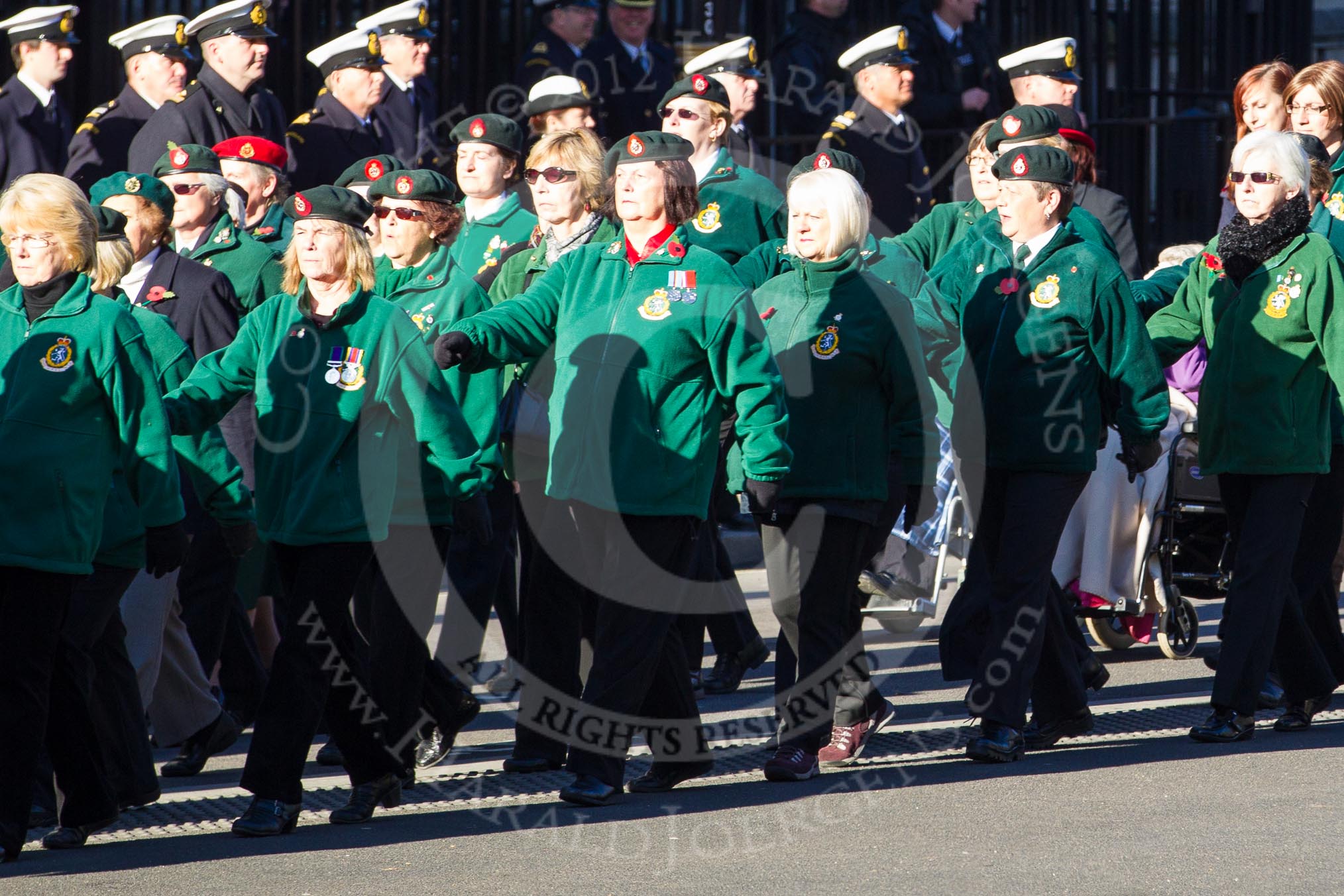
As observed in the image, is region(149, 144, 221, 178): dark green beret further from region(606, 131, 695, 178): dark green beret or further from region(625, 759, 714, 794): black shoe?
region(625, 759, 714, 794): black shoe

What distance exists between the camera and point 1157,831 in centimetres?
559

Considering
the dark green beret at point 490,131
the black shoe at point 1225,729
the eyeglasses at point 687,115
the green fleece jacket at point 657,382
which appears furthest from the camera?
the eyeglasses at point 687,115

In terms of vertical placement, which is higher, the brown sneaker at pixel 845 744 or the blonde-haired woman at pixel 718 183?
the blonde-haired woman at pixel 718 183

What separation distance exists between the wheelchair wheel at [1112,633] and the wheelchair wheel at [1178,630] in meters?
0.25

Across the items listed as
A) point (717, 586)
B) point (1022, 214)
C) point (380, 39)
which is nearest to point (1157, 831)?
point (1022, 214)

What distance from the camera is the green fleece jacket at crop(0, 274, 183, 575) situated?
17.7 ft

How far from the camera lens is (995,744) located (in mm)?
6613

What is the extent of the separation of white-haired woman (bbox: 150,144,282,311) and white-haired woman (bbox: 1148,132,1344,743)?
324 cm

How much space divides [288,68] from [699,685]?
4833mm

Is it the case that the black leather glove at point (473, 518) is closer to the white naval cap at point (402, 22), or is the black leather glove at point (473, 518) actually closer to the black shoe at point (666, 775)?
the black shoe at point (666, 775)

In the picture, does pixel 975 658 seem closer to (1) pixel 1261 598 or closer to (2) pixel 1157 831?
(1) pixel 1261 598

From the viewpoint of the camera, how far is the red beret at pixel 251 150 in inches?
319

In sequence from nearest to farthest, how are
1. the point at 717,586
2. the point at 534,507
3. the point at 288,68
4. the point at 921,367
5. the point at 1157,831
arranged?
1. the point at 1157,831
2. the point at 921,367
3. the point at 534,507
4. the point at 717,586
5. the point at 288,68

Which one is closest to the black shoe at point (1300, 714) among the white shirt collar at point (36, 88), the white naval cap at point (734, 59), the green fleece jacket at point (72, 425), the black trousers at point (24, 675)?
the green fleece jacket at point (72, 425)
